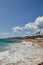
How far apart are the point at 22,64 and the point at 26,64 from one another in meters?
0.31

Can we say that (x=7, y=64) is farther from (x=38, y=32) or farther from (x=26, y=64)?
(x=38, y=32)

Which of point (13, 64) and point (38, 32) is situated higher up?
point (38, 32)

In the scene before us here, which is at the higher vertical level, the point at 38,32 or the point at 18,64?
the point at 38,32

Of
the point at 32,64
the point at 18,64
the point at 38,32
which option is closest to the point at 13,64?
the point at 18,64

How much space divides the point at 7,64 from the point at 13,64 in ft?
1.54

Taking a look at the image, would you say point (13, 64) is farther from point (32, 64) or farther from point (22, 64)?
point (32, 64)

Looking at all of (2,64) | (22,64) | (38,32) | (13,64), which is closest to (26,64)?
(22,64)

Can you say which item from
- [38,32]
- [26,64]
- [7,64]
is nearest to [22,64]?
[26,64]

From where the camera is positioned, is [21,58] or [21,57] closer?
[21,58]

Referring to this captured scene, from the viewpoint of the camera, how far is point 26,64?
35.0ft

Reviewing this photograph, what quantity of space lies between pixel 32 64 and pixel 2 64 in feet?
7.69

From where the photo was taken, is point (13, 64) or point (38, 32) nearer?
point (13, 64)

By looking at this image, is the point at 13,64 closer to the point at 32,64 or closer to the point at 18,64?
the point at 18,64

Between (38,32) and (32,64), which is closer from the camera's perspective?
(32,64)
